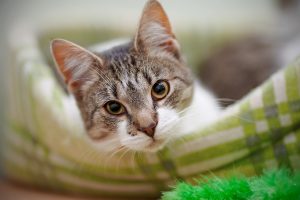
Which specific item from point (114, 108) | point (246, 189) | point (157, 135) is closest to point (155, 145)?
point (157, 135)

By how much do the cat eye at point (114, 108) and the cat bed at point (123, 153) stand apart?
0.45 ft

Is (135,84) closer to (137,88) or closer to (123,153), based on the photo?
(137,88)

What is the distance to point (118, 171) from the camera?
1.14 meters

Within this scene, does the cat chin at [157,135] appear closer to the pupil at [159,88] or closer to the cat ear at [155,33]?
the pupil at [159,88]

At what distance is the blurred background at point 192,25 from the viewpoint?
1162mm

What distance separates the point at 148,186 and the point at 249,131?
0.35m

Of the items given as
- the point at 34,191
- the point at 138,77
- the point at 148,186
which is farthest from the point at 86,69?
the point at 34,191

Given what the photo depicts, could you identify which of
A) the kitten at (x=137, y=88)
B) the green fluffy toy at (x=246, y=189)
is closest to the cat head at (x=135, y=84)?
the kitten at (x=137, y=88)

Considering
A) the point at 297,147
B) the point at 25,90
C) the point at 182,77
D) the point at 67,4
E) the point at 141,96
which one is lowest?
the point at 297,147

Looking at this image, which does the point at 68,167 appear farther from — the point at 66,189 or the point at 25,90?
the point at 25,90

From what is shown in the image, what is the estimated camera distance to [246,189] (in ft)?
2.64

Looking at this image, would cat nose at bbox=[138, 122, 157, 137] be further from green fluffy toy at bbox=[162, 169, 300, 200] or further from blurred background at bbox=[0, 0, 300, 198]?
blurred background at bbox=[0, 0, 300, 198]

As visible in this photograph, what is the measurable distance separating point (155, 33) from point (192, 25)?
475 mm

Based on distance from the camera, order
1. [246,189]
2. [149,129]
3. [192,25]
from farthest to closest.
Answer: [192,25] → [149,129] → [246,189]
